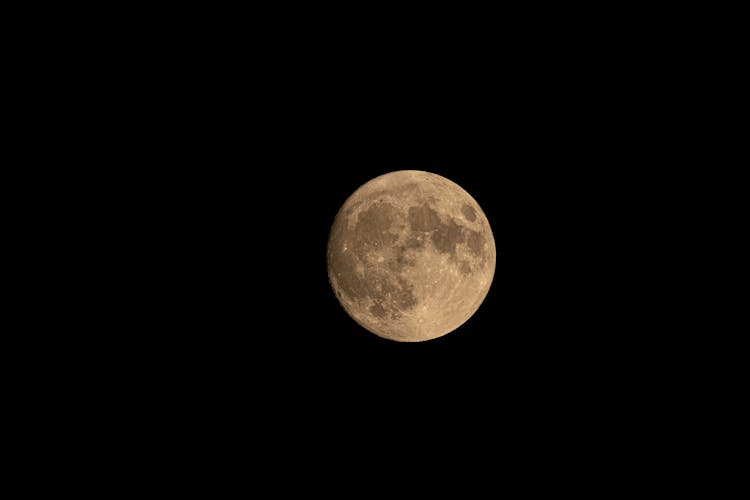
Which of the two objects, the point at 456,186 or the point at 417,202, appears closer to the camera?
the point at 417,202

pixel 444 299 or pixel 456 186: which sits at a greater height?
pixel 456 186

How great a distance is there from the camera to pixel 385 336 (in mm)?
3963

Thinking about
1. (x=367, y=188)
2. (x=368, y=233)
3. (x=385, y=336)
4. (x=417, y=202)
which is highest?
(x=367, y=188)

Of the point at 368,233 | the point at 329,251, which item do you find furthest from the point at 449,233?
the point at 329,251

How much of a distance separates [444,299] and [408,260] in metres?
0.43

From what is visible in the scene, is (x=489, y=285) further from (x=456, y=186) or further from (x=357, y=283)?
(x=357, y=283)

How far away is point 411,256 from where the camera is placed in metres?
3.38

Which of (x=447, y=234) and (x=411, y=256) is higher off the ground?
(x=447, y=234)

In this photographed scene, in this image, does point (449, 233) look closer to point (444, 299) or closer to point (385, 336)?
point (444, 299)

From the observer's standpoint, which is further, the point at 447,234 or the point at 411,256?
the point at 447,234

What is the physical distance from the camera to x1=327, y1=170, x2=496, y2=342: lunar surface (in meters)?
3.42

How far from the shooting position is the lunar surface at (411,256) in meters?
3.42

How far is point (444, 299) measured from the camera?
3.53m

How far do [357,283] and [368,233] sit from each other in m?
0.40
